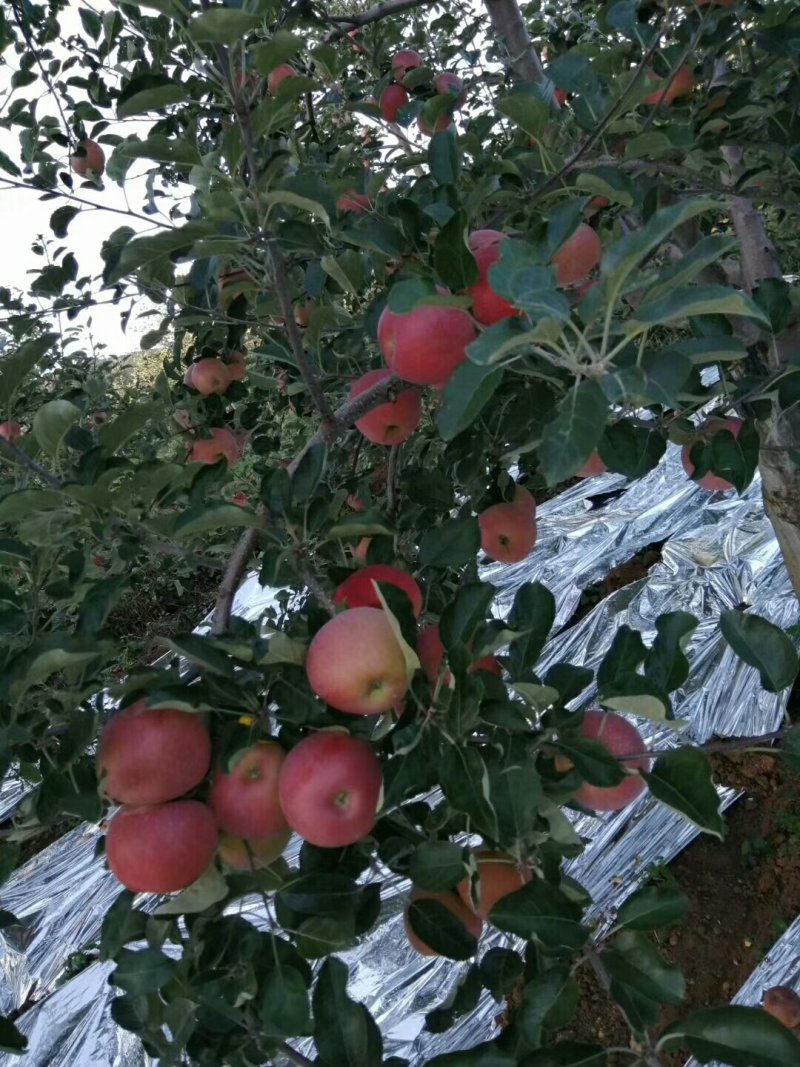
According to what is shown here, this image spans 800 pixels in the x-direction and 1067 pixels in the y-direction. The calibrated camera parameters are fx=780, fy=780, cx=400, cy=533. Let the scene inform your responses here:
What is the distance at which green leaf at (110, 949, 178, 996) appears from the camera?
2.25 feet

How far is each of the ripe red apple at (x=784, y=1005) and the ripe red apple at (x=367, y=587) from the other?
1.10 m

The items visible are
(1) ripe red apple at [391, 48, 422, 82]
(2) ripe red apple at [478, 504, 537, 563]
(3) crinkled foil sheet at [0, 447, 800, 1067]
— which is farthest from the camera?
(3) crinkled foil sheet at [0, 447, 800, 1067]

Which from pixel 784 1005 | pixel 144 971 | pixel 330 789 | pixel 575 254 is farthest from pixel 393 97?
pixel 784 1005

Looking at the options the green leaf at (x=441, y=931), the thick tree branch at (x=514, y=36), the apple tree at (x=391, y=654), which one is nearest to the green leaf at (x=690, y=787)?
the apple tree at (x=391, y=654)

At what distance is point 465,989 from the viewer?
2.48 ft

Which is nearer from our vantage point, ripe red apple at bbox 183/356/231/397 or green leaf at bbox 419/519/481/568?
green leaf at bbox 419/519/481/568

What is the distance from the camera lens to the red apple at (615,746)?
Answer: 0.77 meters

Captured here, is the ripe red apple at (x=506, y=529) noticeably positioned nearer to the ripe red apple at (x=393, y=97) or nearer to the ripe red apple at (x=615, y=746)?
the ripe red apple at (x=615, y=746)

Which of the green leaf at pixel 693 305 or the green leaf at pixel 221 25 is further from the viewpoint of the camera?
the green leaf at pixel 221 25

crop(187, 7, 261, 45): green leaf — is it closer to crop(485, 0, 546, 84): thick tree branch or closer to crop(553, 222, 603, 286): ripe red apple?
crop(553, 222, 603, 286): ripe red apple

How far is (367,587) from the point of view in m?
0.77

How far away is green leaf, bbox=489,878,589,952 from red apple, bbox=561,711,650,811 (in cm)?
17

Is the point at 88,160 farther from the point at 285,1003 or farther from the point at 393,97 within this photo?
the point at 285,1003

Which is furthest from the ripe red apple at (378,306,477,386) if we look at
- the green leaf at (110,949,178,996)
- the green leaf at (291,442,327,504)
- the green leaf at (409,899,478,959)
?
the green leaf at (110,949,178,996)
